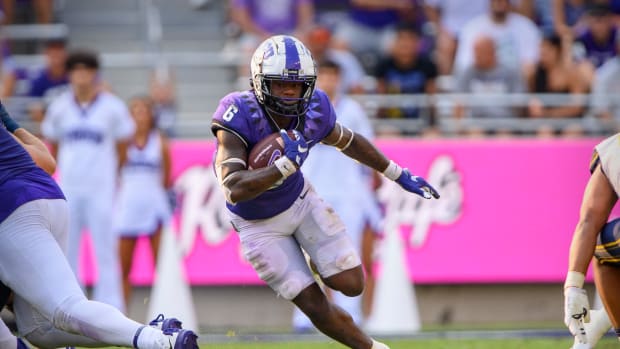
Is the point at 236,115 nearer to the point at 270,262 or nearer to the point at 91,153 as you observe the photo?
the point at 270,262

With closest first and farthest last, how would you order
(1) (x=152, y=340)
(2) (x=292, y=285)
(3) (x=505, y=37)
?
(1) (x=152, y=340), (2) (x=292, y=285), (3) (x=505, y=37)

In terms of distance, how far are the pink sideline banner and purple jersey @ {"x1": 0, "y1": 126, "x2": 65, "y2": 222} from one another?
570 centimetres

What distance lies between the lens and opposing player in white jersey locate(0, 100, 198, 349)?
5230 millimetres

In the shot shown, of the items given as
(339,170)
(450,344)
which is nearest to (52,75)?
(339,170)

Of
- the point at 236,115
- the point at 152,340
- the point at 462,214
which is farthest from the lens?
the point at 462,214

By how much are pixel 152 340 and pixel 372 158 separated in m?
2.06

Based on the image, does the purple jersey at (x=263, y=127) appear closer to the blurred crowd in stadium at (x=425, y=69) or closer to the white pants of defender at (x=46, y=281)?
the white pants of defender at (x=46, y=281)

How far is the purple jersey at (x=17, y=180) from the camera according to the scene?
17.4 ft

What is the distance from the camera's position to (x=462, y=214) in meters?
11.2

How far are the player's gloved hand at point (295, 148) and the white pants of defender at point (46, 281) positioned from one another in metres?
1.13

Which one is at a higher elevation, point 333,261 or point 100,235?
point 333,261

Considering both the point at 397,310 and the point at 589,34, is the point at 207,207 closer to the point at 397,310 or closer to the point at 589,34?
the point at 397,310

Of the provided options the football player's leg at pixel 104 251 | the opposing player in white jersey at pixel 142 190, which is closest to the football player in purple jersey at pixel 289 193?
the football player's leg at pixel 104 251

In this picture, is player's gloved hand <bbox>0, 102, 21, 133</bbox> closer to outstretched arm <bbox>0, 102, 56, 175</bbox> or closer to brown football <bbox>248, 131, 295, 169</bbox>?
outstretched arm <bbox>0, 102, 56, 175</bbox>
